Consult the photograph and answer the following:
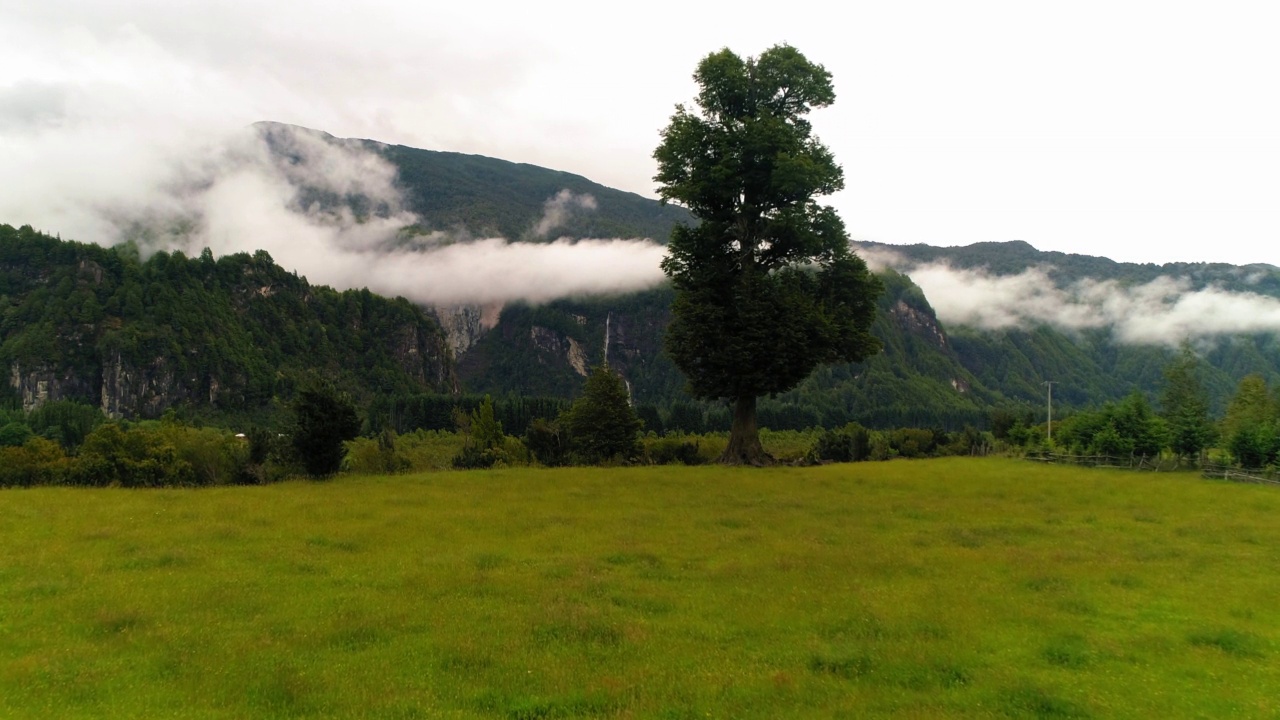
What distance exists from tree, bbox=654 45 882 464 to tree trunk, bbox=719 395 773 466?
2.5 inches

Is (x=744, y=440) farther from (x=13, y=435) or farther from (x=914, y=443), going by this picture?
(x=13, y=435)

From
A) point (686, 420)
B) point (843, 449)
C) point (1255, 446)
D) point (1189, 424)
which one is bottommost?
point (686, 420)

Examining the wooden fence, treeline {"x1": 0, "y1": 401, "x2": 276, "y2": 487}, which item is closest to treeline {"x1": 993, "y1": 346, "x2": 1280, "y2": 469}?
the wooden fence

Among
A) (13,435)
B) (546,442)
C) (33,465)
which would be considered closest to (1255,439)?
(546,442)

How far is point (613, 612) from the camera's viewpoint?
39.2 feet

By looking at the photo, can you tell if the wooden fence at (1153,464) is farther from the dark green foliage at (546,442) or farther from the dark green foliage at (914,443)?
the dark green foliage at (546,442)

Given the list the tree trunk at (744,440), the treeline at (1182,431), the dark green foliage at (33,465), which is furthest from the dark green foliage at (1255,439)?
the dark green foliage at (33,465)

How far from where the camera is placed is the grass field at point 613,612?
8727 millimetres

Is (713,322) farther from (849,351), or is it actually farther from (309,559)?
(309,559)

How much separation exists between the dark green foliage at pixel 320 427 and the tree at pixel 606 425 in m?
20.6

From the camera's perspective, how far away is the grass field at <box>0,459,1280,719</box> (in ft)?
28.6

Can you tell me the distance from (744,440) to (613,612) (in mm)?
29137

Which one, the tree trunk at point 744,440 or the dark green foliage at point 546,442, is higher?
the tree trunk at point 744,440

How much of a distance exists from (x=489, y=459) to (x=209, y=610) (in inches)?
1483
